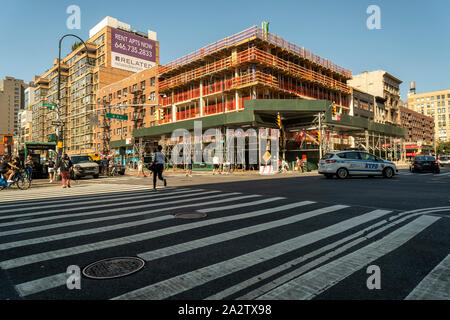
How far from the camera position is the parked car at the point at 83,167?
829 inches

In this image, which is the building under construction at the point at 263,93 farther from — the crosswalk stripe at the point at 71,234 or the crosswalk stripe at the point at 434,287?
the crosswalk stripe at the point at 434,287

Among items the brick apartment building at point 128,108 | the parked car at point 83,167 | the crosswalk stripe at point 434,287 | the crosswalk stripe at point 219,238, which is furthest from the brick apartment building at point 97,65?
the crosswalk stripe at point 434,287

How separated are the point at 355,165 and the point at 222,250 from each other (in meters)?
15.3

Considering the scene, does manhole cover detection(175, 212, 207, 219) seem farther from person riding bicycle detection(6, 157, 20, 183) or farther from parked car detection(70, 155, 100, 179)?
parked car detection(70, 155, 100, 179)

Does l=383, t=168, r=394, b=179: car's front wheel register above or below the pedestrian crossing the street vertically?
above

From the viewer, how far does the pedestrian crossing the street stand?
8.67 ft

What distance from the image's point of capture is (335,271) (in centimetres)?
305

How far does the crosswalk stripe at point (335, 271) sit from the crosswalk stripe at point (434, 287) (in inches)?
23.4

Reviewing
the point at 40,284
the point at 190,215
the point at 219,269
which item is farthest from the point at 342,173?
the point at 40,284

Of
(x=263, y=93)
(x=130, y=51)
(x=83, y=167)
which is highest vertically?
(x=130, y=51)

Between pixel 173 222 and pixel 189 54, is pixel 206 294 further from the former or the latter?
pixel 189 54

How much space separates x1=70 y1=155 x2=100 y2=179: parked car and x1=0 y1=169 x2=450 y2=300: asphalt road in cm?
1521

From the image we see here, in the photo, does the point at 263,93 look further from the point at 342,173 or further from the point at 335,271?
the point at 335,271

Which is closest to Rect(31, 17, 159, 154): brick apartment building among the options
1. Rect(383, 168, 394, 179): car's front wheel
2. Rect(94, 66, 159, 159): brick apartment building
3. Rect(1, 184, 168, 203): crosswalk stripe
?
Rect(94, 66, 159, 159): brick apartment building
